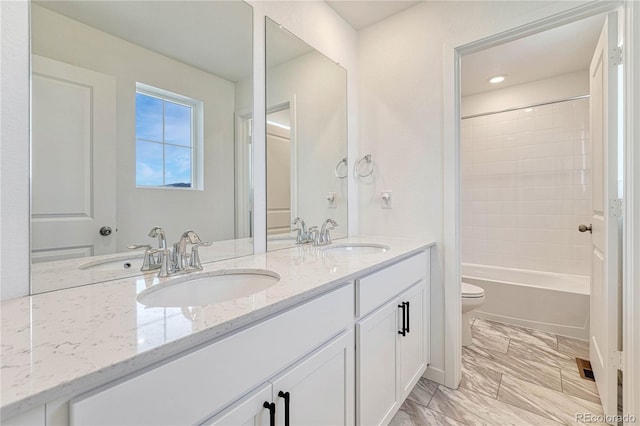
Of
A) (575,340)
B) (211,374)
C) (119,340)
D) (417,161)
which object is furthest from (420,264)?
(575,340)

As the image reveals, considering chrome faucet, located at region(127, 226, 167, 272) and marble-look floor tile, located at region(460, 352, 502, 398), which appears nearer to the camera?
chrome faucet, located at region(127, 226, 167, 272)

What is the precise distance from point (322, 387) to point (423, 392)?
1.08m

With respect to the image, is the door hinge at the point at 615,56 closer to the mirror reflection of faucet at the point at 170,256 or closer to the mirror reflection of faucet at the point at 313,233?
the mirror reflection of faucet at the point at 313,233

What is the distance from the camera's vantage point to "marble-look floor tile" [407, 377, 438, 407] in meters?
1.65

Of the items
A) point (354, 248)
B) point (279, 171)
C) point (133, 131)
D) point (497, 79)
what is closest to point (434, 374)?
point (354, 248)

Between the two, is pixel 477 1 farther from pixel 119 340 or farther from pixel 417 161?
pixel 119 340

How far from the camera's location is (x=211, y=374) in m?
0.63

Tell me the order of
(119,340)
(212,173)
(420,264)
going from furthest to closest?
(420,264)
(212,173)
(119,340)

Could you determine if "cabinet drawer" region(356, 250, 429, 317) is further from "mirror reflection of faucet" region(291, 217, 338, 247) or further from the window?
the window

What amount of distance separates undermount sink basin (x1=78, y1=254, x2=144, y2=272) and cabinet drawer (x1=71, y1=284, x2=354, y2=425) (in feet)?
1.99

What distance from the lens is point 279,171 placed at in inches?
64.5

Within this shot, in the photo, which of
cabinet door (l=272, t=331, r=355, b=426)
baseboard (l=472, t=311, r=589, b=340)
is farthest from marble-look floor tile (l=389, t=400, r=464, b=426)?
baseboard (l=472, t=311, r=589, b=340)

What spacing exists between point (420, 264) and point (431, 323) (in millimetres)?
436

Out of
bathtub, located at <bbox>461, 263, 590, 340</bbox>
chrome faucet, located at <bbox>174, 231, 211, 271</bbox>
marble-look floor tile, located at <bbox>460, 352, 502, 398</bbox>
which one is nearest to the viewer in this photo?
chrome faucet, located at <bbox>174, 231, 211, 271</bbox>
